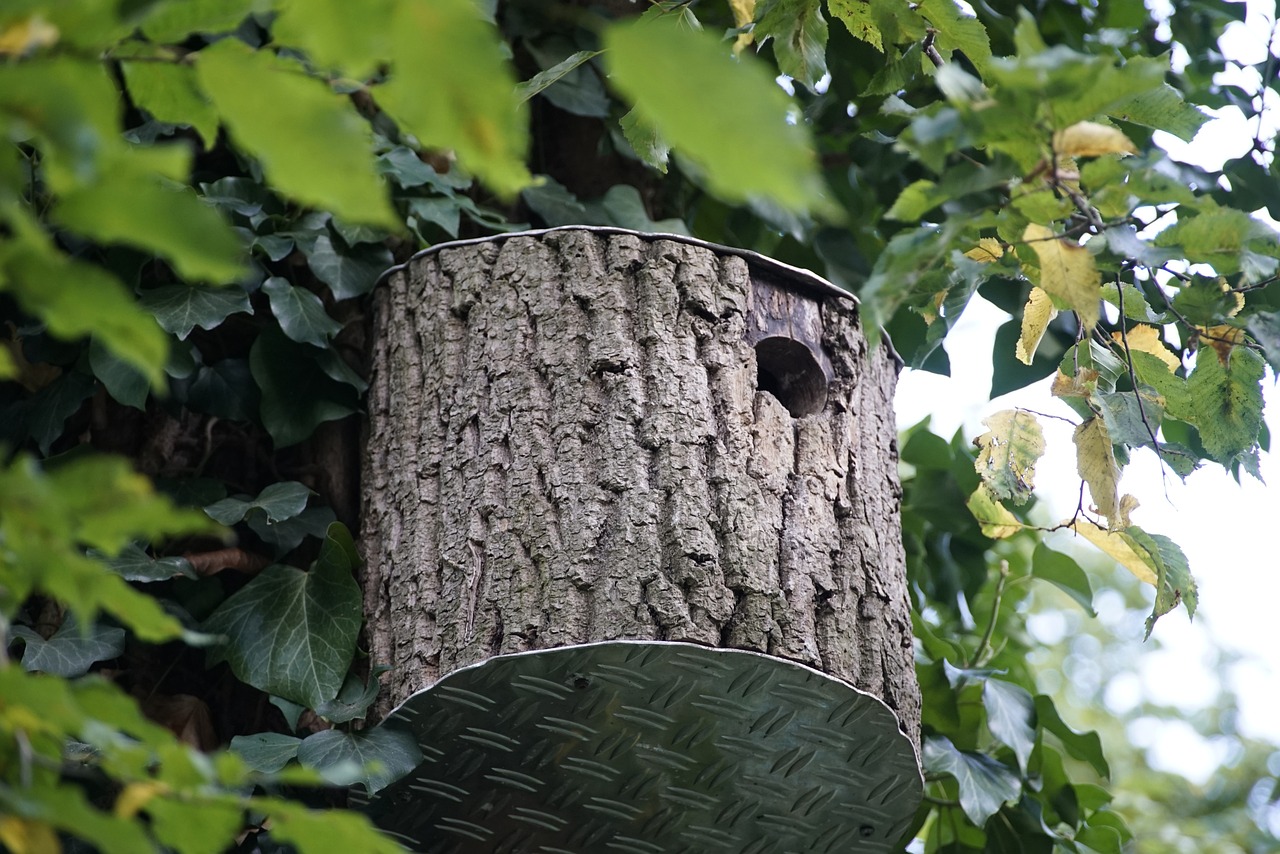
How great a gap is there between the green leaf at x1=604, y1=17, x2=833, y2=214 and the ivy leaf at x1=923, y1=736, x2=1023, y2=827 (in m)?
1.72

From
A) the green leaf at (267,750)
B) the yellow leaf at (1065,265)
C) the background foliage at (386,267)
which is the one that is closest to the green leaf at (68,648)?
the background foliage at (386,267)

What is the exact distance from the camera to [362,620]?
6.22ft

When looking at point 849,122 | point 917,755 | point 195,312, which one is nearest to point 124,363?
point 195,312

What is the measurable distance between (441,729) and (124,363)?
2.42 feet

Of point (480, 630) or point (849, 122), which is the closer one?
point (480, 630)

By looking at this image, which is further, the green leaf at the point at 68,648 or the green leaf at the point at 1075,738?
the green leaf at the point at 1075,738

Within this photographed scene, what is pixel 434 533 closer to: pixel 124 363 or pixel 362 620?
pixel 362 620

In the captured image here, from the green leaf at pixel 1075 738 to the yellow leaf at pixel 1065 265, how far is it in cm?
143

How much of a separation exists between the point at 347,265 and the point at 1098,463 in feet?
3.88

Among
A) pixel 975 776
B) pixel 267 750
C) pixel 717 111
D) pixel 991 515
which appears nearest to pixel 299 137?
pixel 717 111

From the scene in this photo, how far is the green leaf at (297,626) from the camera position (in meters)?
1.85

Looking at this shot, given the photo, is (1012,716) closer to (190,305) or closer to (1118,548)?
(1118,548)

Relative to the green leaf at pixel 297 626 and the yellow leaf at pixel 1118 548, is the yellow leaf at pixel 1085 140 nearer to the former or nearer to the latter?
the yellow leaf at pixel 1118 548

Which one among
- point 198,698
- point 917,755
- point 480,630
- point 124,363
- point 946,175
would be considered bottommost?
point 198,698
